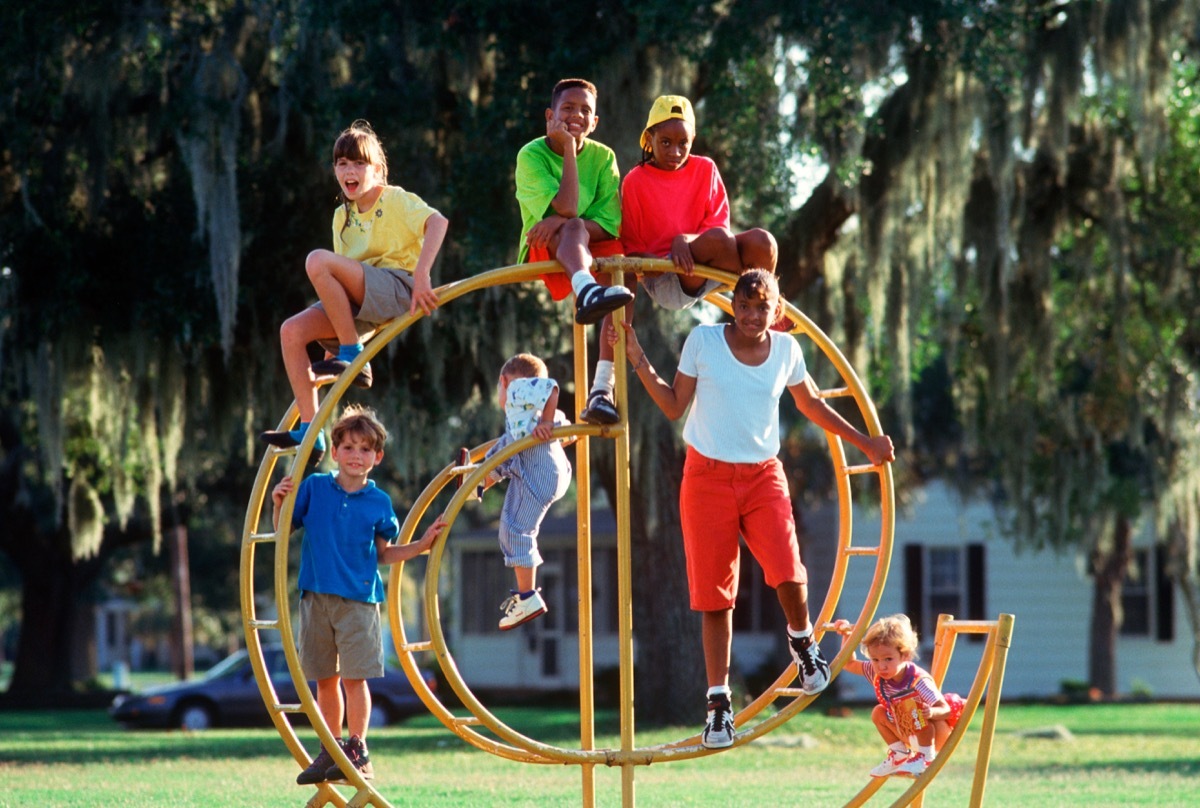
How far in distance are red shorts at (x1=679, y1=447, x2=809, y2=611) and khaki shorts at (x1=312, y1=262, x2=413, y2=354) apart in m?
1.14

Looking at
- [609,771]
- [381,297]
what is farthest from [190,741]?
[381,297]

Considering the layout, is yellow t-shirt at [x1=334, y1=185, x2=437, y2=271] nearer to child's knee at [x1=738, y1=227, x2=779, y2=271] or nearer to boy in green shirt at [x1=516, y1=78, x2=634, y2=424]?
boy in green shirt at [x1=516, y1=78, x2=634, y2=424]

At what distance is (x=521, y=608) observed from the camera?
5.11m

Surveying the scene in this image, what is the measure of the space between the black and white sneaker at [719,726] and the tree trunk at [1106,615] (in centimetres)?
1666

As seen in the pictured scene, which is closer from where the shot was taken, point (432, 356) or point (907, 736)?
point (907, 736)

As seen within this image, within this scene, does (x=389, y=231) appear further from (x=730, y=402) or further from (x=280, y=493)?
(x=730, y=402)

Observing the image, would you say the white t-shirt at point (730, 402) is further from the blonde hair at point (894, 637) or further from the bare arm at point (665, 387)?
the blonde hair at point (894, 637)

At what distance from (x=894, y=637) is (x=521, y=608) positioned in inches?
51.5

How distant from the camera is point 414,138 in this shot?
10.3 metres

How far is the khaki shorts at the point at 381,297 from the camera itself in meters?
5.18

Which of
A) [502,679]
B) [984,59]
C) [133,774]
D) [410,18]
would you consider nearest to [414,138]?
[410,18]

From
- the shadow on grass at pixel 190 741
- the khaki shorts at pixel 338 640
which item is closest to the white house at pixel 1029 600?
the shadow on grass at pixel 190 741

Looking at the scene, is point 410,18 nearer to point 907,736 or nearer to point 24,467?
point 907,736

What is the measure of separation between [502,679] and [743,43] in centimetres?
1574
